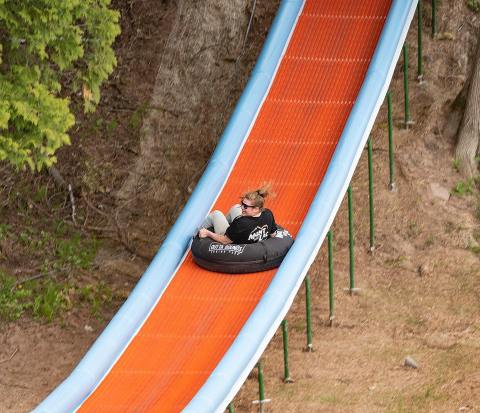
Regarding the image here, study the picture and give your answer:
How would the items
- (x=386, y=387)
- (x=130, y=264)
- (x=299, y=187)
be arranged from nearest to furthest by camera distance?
(x=386, y=387) < (x=299, y=187) < (x=130, y=264)

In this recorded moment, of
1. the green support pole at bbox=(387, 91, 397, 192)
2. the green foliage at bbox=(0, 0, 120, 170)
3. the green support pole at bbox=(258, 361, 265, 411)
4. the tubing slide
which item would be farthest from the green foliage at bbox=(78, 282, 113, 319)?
the green support pole at bbox=(387, 91, 397, 192)

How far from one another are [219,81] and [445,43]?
116 inches

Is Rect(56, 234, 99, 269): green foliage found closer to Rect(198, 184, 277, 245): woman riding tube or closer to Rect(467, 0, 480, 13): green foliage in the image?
Rect(198, 184, 277, 245): woman riding tube

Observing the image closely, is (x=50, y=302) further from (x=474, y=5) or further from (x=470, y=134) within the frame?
(x=474, y=5)

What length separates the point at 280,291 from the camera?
37.5ft

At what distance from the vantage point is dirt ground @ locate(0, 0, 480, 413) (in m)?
12.4

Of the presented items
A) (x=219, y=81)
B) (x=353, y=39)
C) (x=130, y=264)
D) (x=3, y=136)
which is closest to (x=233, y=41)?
(x=219, y=81)

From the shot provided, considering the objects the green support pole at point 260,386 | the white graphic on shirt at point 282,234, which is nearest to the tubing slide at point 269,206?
the white graphic on shirt at point 282,234

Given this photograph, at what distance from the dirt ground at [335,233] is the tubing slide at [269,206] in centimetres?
112

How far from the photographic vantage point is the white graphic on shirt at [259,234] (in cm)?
1214

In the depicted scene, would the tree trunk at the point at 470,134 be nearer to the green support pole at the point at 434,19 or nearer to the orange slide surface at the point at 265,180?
the green support pole at the point at 434,19

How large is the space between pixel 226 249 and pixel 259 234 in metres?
0.35

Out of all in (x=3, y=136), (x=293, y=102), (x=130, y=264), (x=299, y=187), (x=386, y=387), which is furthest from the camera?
(x=130, y=264)

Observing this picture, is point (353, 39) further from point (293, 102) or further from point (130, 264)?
point (130, 264)
